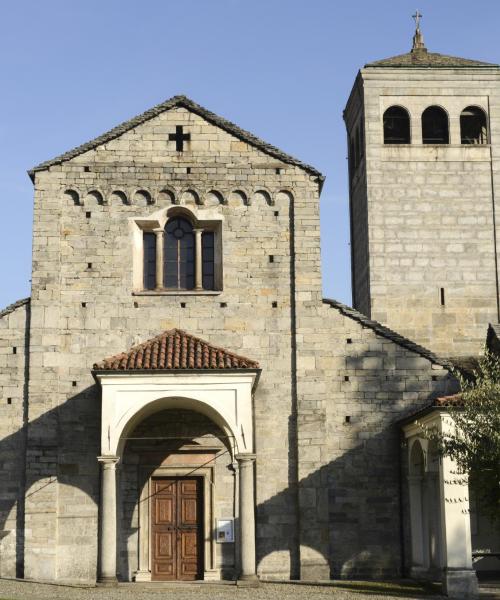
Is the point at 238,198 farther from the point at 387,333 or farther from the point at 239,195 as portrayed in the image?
the point at 387,333

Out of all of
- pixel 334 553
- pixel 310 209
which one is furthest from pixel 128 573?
pixel 310 209

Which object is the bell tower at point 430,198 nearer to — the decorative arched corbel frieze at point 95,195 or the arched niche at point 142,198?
the arched niche at point 142,198

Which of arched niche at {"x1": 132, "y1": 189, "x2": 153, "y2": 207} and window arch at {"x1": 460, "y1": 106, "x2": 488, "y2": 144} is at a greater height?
window arch at {"x1": 460, "y1": 106, "x2": 488, "y2": 144}

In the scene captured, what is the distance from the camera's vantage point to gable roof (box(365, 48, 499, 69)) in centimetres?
3083

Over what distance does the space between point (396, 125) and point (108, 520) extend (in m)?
16.2

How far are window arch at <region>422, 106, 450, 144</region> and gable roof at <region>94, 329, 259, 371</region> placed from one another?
1195 cm

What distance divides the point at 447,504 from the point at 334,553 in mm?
3647

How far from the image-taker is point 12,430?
2234 cm

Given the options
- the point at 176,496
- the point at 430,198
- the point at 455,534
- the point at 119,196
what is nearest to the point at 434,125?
the point at 430,198

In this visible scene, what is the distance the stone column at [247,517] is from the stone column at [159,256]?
4847 mm

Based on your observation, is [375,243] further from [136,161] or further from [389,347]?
[136,161]

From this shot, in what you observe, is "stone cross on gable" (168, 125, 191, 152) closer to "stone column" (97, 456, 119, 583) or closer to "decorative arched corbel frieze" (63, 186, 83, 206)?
"decorative arched corbel frieze" (63, 186, 83, 206)

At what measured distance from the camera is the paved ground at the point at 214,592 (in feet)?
60.8

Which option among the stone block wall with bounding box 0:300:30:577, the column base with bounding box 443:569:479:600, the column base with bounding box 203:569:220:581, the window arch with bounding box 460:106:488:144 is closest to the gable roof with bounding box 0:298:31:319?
the stone block wall with bounding box 0:300:30:577
